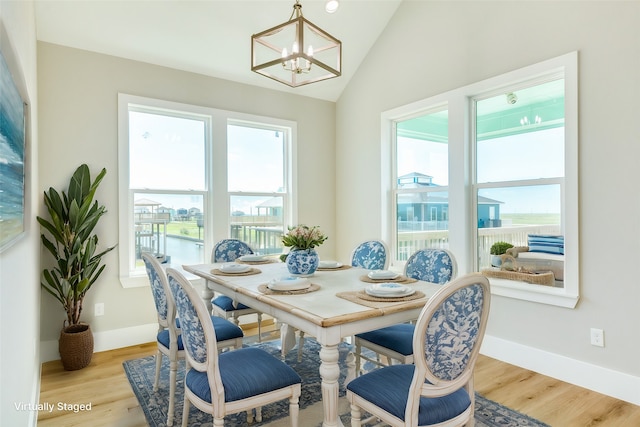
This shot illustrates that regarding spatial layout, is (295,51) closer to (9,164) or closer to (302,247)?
(302,247)

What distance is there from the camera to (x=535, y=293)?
2.96 meters

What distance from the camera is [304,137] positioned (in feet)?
15.5

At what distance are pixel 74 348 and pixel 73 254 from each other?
2.41ft

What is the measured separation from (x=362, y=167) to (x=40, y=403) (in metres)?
3.62

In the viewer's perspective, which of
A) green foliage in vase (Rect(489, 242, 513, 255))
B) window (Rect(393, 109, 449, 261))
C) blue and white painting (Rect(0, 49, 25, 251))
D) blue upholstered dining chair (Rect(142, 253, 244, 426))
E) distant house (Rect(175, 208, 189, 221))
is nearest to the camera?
blue and white painting (Rect(0, 49, 25, 251))

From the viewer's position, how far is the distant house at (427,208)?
11.3 ft

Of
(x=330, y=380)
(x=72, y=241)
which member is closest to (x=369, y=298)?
(x=330, y=380)

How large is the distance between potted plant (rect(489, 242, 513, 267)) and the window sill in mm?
150

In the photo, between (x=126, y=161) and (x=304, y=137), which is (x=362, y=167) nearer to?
(x=304, y=137)

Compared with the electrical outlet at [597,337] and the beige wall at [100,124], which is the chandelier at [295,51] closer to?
the beige wall at [100,124]

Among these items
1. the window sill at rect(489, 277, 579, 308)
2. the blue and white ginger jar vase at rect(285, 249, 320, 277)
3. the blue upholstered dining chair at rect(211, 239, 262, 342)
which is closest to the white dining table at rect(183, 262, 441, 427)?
the blue and white ginger jar vase at rect(285, 249, 320, 277)

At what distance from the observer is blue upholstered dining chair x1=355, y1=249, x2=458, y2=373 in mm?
2207

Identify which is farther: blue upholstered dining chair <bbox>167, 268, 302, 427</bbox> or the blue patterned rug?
the blue patterned rug

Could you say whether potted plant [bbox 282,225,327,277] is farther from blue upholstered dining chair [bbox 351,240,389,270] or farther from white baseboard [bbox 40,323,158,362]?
white baseboard [bbox 40,323,158,362]
